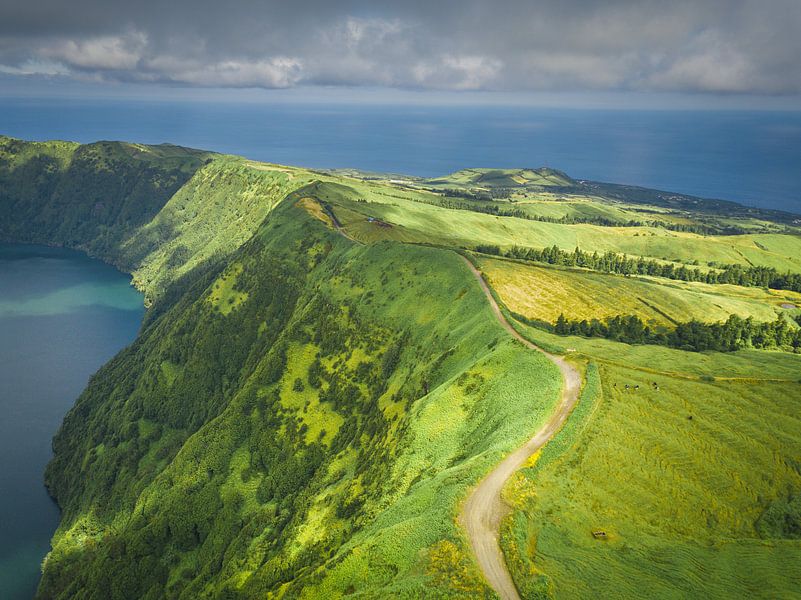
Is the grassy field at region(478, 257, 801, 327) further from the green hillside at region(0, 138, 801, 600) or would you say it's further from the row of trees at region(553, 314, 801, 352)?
the row of trees at region(553, 314, 801, 352)

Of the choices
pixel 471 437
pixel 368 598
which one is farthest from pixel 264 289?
pixel 368 598

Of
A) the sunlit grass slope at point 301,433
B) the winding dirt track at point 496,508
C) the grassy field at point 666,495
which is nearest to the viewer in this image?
the grassy field at point 666,495

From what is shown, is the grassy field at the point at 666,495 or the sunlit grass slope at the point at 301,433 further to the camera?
the sunlit grass slope at the point at 301,433

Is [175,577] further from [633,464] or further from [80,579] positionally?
[633,464]

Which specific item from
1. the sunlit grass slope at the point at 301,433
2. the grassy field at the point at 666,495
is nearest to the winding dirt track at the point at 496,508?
the grassy field at the point at 666,495

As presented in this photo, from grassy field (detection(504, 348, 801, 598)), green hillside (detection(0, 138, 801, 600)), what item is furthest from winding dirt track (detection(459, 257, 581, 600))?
grassy field (detection(504, 348, 801, 598))

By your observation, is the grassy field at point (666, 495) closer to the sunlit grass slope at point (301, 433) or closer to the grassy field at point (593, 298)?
the sunlit grass slope at point (301, 433)
